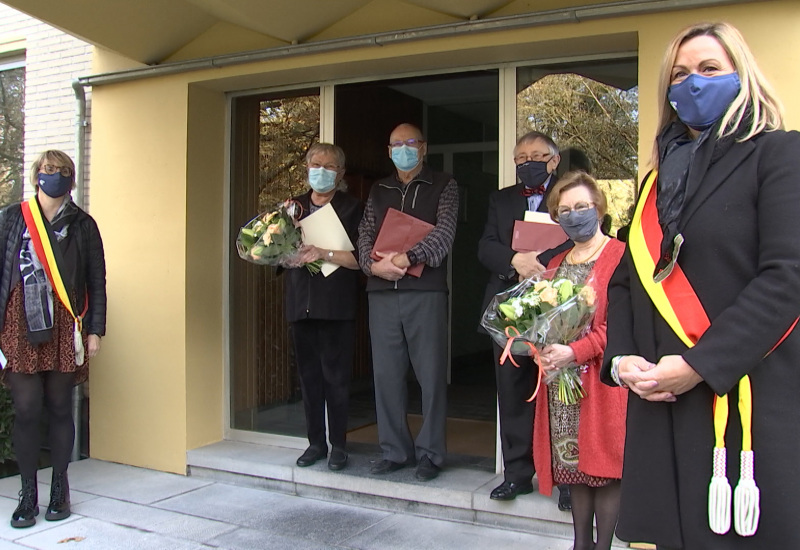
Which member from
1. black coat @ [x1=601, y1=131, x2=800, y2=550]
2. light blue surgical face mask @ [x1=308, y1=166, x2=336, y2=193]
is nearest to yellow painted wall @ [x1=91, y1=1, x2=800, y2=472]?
light blue surgical face mask @ [x1=308, y1=166, x2=336, y2=193]

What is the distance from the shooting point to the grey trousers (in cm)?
440

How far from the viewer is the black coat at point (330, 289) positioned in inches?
181

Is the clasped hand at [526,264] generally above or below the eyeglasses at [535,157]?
below

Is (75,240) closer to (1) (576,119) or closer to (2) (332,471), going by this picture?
(2) (332,471)

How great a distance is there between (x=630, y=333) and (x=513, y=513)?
2302mm

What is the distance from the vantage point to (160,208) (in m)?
5.27

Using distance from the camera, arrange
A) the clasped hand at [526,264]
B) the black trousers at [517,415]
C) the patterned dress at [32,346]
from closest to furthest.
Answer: the clasped hand at [526,264], the black trousers at [517,415], the patterned dress at [32,346]

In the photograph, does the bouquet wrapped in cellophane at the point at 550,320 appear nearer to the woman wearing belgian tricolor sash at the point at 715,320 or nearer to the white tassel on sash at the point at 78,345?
the woman wearing belgian tricolor sash at the point at 715,320

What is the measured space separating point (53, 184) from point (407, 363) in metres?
2.38

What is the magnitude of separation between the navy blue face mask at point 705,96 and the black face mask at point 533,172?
2.00 metres

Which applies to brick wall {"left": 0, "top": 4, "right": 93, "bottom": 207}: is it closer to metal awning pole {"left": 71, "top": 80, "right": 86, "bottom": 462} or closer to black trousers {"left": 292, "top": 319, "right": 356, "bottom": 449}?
metal awning pole {"left": 71, "top": 80, "right": 86, "bottom": 462}

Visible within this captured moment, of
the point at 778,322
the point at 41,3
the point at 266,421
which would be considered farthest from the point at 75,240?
the point at 778,322

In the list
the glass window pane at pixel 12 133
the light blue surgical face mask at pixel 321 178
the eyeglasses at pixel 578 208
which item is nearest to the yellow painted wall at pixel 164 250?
the light blue surgical face mask at pixel 321 178

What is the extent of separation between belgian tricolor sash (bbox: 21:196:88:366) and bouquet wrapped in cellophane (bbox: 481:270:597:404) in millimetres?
2639
